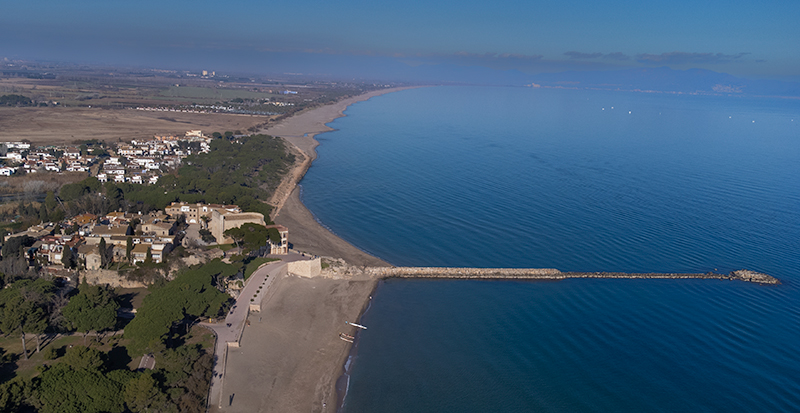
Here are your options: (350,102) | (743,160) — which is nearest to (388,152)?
(743,160)

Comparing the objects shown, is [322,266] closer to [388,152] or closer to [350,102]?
[388,152]

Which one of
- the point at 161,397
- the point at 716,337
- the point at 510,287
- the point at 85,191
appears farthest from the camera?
the point at 85,191

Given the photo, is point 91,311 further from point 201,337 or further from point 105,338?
point 201,337

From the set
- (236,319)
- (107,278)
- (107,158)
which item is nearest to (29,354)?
(107,278)

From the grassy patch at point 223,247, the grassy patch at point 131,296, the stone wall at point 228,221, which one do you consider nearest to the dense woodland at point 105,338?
the grassy patch at point 131,296

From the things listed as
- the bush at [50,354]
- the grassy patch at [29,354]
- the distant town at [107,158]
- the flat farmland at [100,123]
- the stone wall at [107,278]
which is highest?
the flat farmland at [100,123]

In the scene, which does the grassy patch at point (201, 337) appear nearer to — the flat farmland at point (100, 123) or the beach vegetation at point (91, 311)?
the beach vegetation at point (91, 311)

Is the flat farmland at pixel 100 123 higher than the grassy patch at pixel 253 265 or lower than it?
higher
